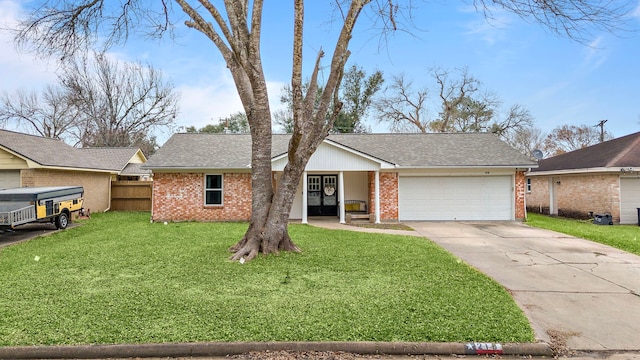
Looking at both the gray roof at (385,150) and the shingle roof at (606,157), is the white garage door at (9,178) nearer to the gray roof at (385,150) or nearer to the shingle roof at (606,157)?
the gray roof at (385,150)

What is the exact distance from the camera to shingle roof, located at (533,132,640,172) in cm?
1434

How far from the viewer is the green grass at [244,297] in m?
3.79

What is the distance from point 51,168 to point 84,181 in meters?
2.85

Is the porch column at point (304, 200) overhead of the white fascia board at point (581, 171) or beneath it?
beneath

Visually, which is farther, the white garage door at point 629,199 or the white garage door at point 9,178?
the white garage door at point 629,199

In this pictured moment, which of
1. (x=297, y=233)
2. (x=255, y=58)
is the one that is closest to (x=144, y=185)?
(x=297, y=233)

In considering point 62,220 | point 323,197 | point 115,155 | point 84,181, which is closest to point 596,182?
point 323,197

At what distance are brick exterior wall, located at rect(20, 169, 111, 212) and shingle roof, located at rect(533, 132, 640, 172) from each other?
2332cm

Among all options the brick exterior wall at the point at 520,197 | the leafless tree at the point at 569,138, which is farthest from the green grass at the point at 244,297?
the leafless tree at the point at 569,138

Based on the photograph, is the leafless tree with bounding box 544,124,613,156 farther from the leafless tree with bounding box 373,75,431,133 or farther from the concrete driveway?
the concrete driveway

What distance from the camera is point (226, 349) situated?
3.51 meters

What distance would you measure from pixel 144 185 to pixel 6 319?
15428 mm

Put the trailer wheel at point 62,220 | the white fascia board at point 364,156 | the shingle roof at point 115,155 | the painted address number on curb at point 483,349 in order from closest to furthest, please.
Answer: the painted address number on curb at point 483,349 < the trailer wheel at point 62,220 < the white fascia board at point 364,156 < the shingle roof at point 115,155

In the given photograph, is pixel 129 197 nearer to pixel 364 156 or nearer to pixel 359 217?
pixel 359 217
